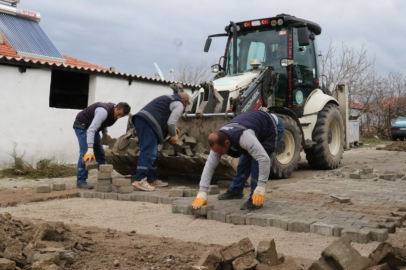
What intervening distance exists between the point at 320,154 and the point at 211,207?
4931mm

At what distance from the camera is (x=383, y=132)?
1012 inches

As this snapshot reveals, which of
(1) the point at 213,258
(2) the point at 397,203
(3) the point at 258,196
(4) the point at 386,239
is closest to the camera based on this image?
(1) the point at 213,258

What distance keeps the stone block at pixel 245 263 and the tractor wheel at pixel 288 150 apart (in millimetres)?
5155

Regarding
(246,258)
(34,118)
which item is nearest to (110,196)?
(246,258)

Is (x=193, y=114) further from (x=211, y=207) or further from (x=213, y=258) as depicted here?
(x=213, y=258)

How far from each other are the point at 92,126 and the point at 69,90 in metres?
6.70

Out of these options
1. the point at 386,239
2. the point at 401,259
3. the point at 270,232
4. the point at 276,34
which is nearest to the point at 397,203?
the point at 386,239

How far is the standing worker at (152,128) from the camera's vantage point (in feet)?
23.3

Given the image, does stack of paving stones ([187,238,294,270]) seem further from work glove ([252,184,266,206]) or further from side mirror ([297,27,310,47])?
side mirror ([297,27,310,47])

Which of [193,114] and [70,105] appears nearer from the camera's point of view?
[193,114]

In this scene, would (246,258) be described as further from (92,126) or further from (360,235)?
(92,126)

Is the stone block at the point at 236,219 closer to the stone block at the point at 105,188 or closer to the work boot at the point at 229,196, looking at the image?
the work boot at the point at 229,196

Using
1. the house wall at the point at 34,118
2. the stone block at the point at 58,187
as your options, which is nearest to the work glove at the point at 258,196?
the stone block at the point at 58,187

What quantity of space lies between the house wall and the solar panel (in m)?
2.89
